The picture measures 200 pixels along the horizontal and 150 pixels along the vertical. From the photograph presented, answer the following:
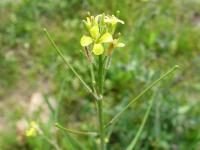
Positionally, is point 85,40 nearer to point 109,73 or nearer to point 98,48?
point 98,48

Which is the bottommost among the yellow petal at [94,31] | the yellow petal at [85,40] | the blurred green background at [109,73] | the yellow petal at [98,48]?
the blurred green background at [109,73]

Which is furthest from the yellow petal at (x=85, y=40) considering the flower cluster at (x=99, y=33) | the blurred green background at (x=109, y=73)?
the blurred green background at (x=109, y=73)

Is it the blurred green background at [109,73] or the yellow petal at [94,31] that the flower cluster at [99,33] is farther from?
the blurred green background at [109,73]

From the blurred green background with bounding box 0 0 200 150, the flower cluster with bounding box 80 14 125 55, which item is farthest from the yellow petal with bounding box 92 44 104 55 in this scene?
the blurred green background with bounding box 0 0 200 150

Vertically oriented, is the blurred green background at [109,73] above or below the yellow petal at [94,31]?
below

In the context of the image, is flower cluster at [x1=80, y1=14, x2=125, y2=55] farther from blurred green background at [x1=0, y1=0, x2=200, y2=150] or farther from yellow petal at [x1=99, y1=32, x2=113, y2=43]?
blurred green background at [x1=0, y1=0, x2=200, y2=150]

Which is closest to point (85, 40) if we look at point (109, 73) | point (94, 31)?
point (94, 31)

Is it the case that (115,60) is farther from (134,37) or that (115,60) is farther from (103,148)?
(103,148)
